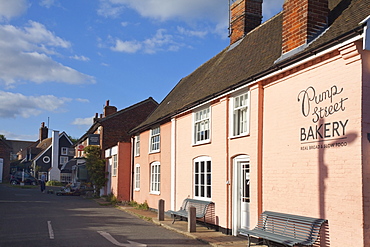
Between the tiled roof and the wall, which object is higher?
the tiled roof

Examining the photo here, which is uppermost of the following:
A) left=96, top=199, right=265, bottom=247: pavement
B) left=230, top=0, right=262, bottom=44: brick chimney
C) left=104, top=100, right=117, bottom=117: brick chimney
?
left=230, top=0, right=262, bottom=44: brick chimney

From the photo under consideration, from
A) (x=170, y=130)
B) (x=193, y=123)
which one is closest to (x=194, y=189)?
(x=193, y=123)

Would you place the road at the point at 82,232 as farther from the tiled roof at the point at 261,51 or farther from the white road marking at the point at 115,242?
the tiled roof at the point at 261,51

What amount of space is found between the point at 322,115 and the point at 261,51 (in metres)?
5.43

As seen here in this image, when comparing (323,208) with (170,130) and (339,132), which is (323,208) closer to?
(339,132)

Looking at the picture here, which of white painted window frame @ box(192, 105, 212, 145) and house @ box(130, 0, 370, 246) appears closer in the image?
house @ box(130, 0, 370, 246)

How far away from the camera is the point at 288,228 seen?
31.4 ft

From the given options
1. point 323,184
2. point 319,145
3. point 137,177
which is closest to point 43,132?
point 137,177

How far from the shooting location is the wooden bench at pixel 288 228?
8.69 metres

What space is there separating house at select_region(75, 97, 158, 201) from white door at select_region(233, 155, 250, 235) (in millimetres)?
15425

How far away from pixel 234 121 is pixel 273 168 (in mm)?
2620

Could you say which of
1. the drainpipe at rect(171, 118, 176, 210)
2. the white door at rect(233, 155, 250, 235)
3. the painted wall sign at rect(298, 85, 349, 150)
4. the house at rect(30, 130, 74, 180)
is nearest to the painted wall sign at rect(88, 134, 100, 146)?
the drainpipe at rect(171, 118, 176, 210)

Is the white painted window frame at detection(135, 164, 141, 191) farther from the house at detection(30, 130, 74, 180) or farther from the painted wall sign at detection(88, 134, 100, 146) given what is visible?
the house at detection(30, 130, 74, 180)

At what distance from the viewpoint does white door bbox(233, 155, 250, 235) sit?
39.8 feet
